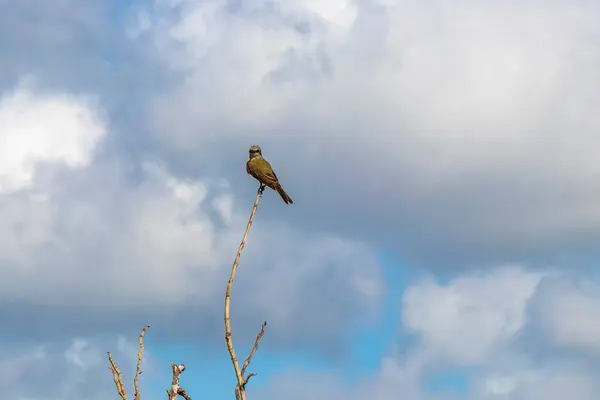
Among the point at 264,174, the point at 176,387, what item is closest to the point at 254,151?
the point at 264,174

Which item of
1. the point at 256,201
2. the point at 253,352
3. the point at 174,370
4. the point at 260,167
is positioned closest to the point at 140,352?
the point at 174,370

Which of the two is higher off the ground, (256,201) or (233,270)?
(256,201)

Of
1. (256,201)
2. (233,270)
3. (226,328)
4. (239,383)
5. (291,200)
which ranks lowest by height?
(239,383)

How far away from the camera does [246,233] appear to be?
18.8 meters

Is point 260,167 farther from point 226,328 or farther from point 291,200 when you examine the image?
point 226,328

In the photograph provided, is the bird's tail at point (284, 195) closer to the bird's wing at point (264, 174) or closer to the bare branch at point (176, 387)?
the bird's wing at point (264, 174)

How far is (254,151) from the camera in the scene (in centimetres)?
4741

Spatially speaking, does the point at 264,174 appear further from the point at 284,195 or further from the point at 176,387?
the point at 176,387

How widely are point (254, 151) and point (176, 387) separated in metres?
29.6

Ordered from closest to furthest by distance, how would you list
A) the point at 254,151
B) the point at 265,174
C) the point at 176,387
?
1. the point at 176,387
2. the point at 265,174
3. the point at 254,151

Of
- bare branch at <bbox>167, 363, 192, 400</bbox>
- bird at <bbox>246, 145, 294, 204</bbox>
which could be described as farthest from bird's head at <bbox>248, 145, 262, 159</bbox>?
bare branch at <bbox>167, 363, 192, 400</bbox>

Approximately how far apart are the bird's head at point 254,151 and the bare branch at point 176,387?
1102 inches

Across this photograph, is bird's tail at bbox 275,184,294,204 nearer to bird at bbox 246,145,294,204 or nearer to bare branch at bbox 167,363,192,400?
bird at bbox 246,145,294,204

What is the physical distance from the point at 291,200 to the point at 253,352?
85.1ft
